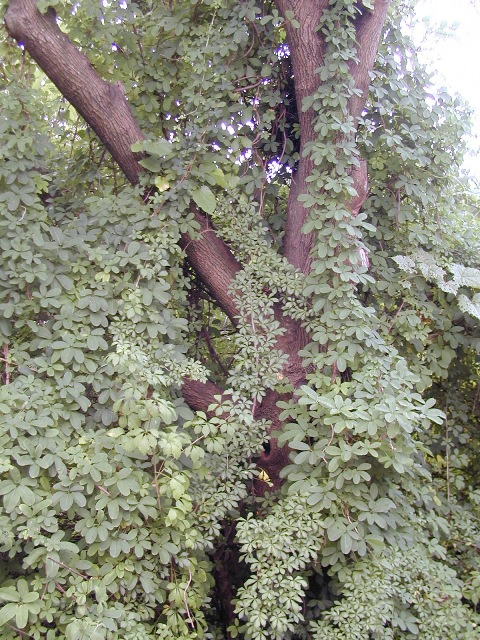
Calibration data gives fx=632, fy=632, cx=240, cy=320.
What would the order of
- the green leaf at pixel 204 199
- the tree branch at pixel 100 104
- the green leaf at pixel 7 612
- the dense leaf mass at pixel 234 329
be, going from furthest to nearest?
the green leaf at pixel 204 199 < the tree branch at pixel 100 104 < the dense leaf mass at pixel 234 329 < the green leaf at pixel 7 612

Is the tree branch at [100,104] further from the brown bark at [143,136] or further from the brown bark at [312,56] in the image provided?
the brown bark at [312,56]

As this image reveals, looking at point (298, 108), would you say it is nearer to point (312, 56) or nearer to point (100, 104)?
point (312, 56)

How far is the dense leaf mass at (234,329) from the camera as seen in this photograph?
283cm

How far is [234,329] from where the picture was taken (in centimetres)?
403

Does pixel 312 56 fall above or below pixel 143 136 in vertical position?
above

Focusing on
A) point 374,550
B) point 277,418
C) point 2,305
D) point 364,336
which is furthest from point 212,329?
A: point 374,550

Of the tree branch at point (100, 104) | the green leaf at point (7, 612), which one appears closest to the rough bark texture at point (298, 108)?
the tree branch at point (100, 104)

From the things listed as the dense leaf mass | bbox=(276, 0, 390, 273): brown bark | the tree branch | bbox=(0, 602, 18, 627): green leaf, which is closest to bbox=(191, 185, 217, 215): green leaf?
the dense leaf mass

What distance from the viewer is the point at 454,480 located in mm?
3949

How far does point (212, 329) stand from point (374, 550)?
1724 millimetres

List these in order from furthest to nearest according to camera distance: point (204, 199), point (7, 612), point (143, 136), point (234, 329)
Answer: point (234, 329), point (143, 136), point (204, 199), point (7, 612)

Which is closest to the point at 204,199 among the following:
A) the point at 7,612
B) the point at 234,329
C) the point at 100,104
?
the point at 100,104

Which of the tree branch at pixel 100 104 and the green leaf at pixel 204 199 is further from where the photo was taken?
the green leaf at pixel 204 199

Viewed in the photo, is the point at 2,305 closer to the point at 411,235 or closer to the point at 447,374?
the point at 411,235
